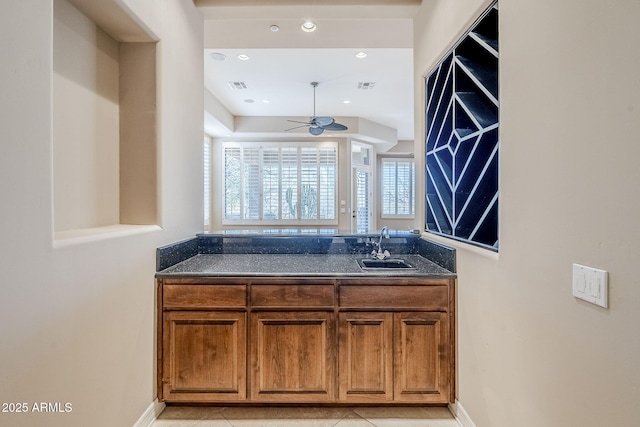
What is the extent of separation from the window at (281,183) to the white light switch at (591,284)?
20.7 ft

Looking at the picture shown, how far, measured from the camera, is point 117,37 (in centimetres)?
183

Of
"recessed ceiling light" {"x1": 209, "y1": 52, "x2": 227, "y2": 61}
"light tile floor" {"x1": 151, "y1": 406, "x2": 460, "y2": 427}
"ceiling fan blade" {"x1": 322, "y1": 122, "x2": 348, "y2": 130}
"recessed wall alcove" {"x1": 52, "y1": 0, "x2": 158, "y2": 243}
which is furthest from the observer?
"ceiling fan blade" {"x1": 322, "y1": 122, "x2": 348, "y2": 130}

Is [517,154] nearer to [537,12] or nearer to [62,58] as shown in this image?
[537,12]

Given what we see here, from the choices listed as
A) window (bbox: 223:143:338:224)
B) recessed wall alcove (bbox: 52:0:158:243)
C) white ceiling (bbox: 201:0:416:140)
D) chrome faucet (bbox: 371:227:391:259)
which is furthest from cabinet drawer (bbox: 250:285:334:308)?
window (bbox: 223:143:338:224)

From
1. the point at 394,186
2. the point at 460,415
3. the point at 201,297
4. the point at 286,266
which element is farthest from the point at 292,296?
the point at 394,186

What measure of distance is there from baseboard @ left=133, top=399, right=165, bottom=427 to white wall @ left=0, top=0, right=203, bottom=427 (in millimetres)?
42

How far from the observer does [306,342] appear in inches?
74.8

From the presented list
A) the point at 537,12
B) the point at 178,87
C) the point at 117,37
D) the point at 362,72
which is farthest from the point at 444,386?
the point at 362,72

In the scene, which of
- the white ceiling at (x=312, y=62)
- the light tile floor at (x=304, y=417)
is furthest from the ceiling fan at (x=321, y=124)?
the light tile floor at (x=304, y=417)

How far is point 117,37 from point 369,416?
9.32ft

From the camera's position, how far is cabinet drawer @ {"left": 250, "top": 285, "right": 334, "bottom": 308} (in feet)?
6.26

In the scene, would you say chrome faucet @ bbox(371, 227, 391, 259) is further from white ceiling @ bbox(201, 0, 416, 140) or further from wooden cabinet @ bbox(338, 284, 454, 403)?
white ceiling @ bbox(201, 0, 416, 140)

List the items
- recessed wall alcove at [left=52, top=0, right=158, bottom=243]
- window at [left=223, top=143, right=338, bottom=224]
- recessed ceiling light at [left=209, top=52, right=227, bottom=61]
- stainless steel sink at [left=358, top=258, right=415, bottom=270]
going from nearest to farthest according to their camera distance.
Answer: recessed wall alcove at [left=52, top=0, right=158, bottom=243] → stainless steel sink at [left=358, top=258, right=415, bottom=270] → recessed ceiling light at [left=209, top=52, right=227, bottom=61] → window at [left=223, top=143, right=338, bottom=224]

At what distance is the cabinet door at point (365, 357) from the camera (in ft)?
6.17
